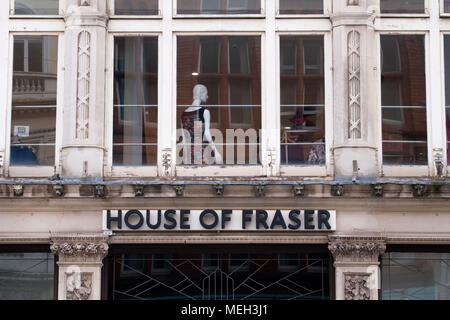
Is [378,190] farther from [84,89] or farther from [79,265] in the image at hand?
[84,89]

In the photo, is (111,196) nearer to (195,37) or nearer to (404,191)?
(195,37)

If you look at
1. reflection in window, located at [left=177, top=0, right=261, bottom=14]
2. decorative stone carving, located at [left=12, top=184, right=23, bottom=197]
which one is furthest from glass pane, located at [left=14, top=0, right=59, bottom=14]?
decorative stone carving, located at [left=12, top=184, right=23, bottom=197]

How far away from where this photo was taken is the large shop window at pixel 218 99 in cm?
2512

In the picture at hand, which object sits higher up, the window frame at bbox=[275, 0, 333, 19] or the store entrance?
the window frame at bbox=[275, 0, 333, 19]

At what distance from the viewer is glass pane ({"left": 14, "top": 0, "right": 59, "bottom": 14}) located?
25.7 meters

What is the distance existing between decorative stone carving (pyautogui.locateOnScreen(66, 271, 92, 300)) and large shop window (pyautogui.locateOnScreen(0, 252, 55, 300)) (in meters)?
0.67

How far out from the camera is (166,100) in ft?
82.9

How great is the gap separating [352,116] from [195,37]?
3990mm

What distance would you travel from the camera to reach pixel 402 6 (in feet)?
83.8

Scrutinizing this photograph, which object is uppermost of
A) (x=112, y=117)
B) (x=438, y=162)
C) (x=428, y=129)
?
(x=112, y=117)

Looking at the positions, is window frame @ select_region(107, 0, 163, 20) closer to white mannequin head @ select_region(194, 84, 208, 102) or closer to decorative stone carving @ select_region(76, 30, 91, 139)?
decorative stone carving @ select_region(76, 30, 91, 139)

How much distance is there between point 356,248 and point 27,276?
24.0ft

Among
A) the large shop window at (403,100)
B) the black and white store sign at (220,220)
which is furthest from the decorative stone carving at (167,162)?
the large shop window at (403,100)

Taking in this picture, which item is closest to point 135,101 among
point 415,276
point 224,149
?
→ point 224,149
